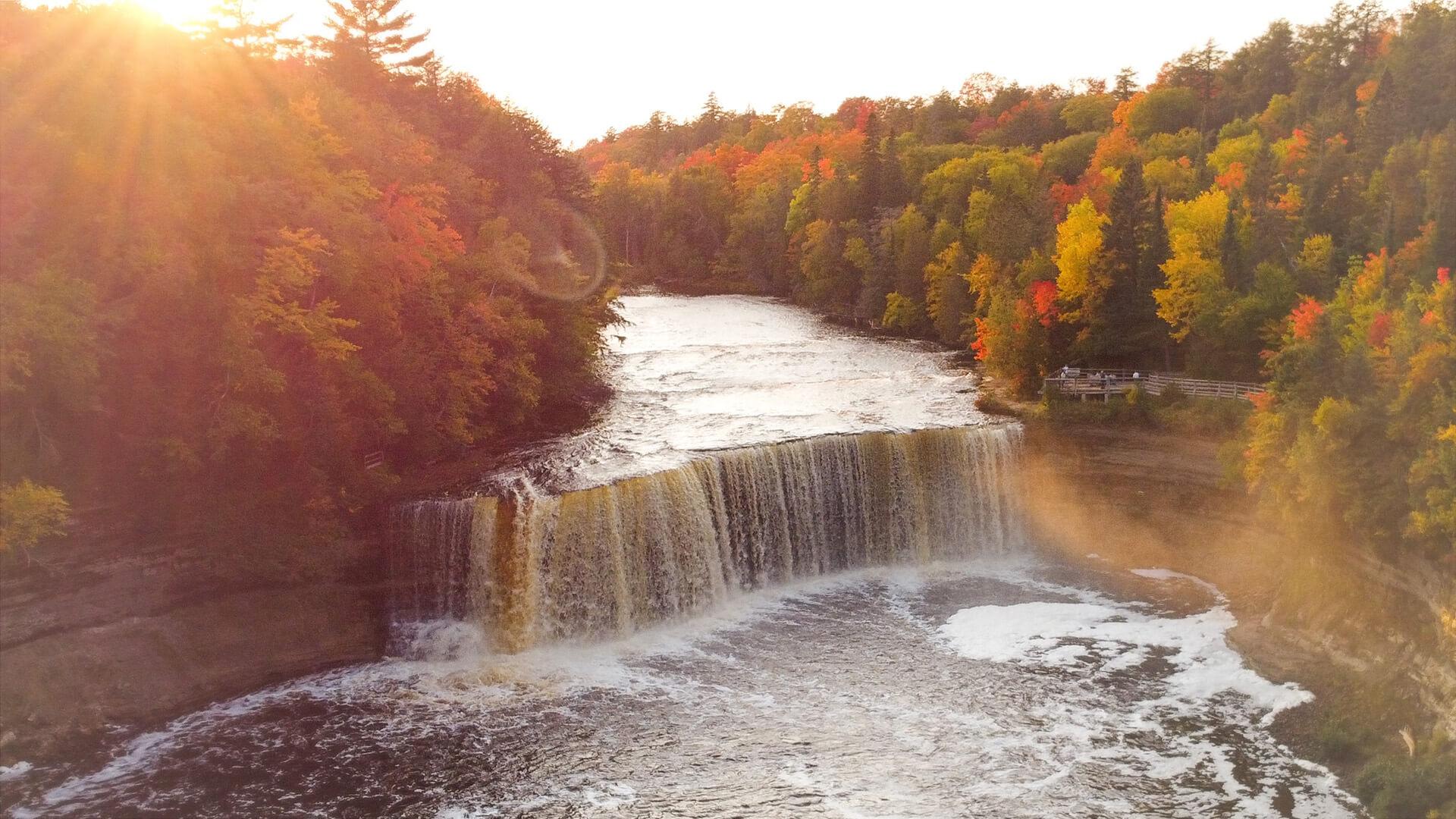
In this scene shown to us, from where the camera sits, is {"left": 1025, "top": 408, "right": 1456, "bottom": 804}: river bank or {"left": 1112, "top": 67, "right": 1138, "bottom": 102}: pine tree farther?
{"left": 1112, "top": 67, "right": 1138, "bottom": 102}: pine tree

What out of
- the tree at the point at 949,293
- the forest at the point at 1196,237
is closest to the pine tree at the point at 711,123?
the forest at the point at 1196,237

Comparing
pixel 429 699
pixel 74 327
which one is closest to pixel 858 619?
pixel 429 699

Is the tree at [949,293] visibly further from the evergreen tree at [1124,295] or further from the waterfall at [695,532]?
the waterfall at [695,532]

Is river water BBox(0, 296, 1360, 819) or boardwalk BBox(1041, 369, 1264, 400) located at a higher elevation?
boardwalk BBox(1041, 369, 1264, 400)

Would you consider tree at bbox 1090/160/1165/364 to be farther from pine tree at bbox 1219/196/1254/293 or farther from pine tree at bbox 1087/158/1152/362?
pine tree at bbox 1219/196/1254/293

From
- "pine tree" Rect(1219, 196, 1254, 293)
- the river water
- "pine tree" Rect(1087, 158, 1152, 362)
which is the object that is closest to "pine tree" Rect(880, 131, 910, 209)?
"pine tree" Rect(1087, 158, 1152, 362)

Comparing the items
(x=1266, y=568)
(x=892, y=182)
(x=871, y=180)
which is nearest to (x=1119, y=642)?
(x=1266, y=568)
